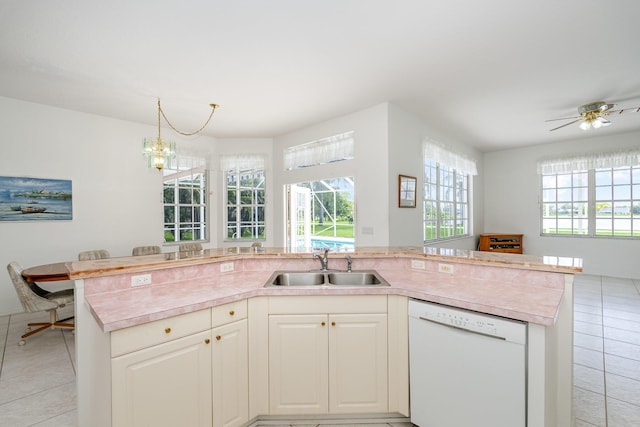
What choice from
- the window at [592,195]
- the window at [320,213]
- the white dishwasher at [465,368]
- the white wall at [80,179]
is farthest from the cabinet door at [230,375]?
the window at [592,195]

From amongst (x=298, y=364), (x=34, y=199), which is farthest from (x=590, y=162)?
(x=34, y=199)

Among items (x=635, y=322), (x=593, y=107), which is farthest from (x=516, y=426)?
(x=593, y=107)

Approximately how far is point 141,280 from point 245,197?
12.7 ft

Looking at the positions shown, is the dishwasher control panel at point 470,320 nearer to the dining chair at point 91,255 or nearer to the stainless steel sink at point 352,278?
the stainless steel sink at point 352,278

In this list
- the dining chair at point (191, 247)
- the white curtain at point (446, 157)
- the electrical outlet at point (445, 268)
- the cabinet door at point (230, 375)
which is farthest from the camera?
the white curtain at point (446, 157)

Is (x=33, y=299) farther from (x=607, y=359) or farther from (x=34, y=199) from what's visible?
(x=607, y=359)

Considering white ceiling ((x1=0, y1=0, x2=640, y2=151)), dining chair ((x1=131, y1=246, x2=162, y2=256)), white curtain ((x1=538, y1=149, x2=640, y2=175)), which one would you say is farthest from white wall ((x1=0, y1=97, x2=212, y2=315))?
white curtain ((x1=538, y1=149, x2=640, y2=175))

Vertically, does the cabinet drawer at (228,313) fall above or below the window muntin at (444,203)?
below

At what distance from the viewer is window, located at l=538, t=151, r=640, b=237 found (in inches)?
206

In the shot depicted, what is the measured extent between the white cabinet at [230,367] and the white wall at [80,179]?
11.0ft

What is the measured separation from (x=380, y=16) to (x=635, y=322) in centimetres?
431

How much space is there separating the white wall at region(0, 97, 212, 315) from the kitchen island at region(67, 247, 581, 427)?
2.90 m

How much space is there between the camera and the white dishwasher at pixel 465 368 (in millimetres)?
1298

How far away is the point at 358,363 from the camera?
1.68 meters
